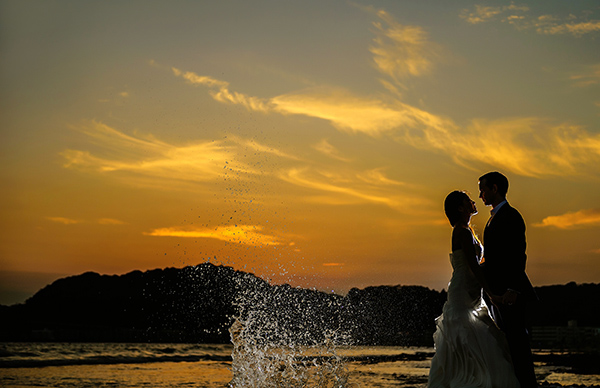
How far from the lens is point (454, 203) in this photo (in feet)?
24.1

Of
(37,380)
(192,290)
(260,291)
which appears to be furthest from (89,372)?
(192,290)

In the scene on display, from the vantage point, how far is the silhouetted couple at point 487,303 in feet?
21.9

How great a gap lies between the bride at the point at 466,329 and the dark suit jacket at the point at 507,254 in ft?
0.50

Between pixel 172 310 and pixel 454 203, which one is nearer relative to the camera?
pixel 454 203

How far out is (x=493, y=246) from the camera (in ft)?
23.0

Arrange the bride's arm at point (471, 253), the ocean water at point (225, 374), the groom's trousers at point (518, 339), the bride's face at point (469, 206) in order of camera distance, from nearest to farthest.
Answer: the groom's trousers at point (518, 339)
the bride's arm at point (471, 253)
the bride's face at point (469, 206)
the ocean water at point (225, 374)

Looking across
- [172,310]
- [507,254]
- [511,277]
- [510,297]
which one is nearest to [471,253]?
[507,254]

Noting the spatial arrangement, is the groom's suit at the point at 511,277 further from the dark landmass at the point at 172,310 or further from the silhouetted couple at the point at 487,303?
the dark landmass at the point at 172,310

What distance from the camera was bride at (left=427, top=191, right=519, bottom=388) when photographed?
263 inches

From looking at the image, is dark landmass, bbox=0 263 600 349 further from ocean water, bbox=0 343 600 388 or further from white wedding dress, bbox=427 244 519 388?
white wedding dress, bbox=427 244 519 388

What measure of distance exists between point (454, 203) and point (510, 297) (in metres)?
1.29

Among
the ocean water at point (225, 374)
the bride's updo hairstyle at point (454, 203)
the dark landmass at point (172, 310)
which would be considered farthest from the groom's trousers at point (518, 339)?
the dark landmass at point (172, 310)

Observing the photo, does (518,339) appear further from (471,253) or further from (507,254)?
(471,253)

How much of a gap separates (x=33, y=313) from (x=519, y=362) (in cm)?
8267
